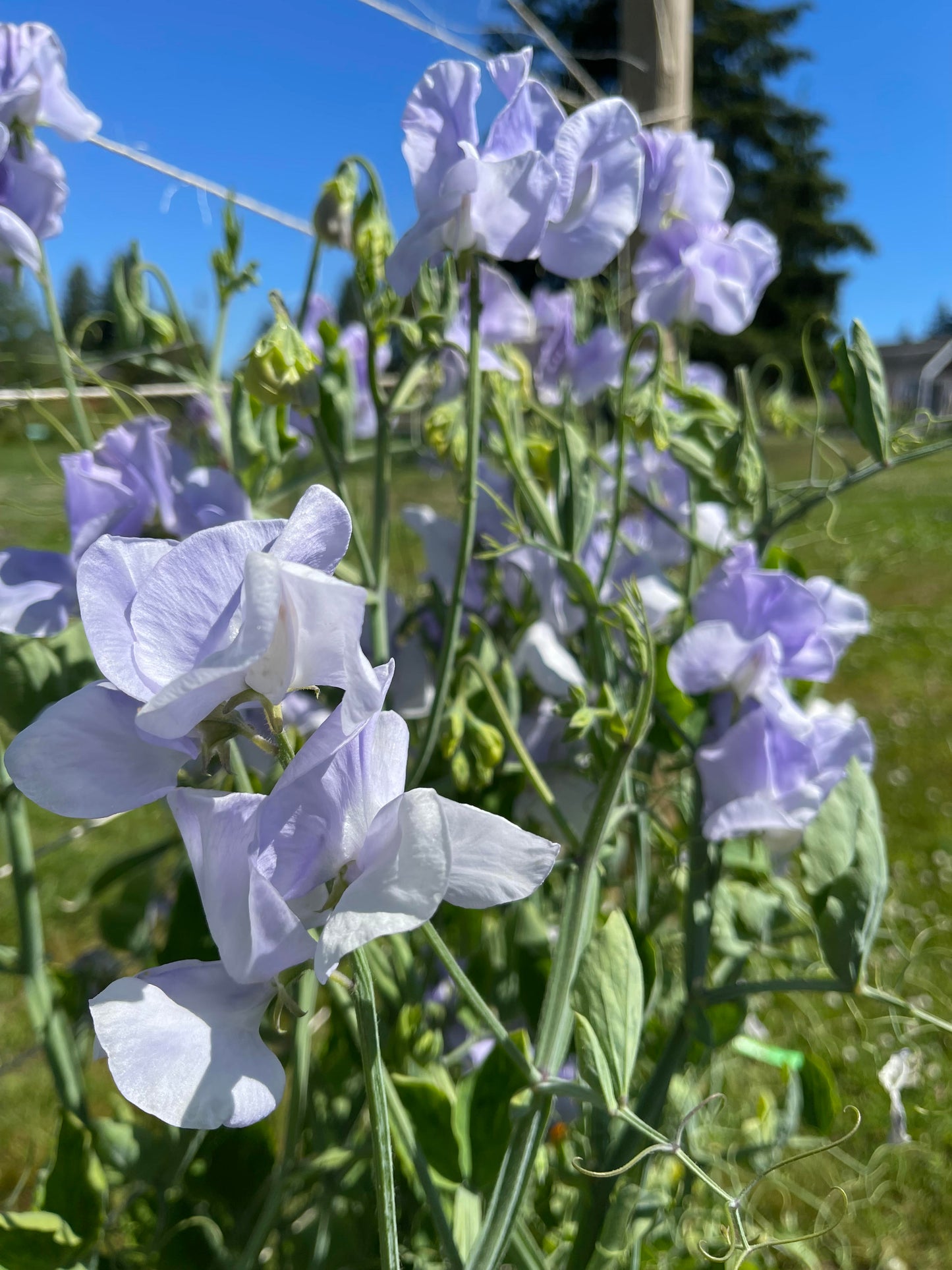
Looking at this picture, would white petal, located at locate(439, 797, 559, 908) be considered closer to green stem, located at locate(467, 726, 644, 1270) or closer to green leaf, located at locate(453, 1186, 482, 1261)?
green stem, located at locate(467, 726, 644, 1270)

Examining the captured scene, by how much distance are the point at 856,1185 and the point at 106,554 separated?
1.38 m

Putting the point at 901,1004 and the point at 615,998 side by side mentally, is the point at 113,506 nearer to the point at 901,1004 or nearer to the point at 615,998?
the point at 615,998

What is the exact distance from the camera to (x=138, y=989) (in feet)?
1.00

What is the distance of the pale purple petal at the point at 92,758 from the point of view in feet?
1.00

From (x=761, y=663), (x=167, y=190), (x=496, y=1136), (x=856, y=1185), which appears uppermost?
(x=167, y=190)

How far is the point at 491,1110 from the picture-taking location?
1.88ft

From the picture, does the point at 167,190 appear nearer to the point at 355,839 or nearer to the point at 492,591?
the point at 492,591

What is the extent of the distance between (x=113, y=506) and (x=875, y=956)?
4.88ft

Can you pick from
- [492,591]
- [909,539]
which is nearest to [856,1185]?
[492,591]

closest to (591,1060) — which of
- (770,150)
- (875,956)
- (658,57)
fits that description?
(875,956)

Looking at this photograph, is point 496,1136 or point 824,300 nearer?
point 496,1136

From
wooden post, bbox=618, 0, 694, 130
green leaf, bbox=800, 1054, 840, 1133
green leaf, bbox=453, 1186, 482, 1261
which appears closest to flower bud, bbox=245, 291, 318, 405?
green leaf, bbox=453, 1186, 482, 1261

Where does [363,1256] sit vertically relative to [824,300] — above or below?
below

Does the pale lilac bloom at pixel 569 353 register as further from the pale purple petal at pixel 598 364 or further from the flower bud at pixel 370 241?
the flower bud at pixel 370 241
